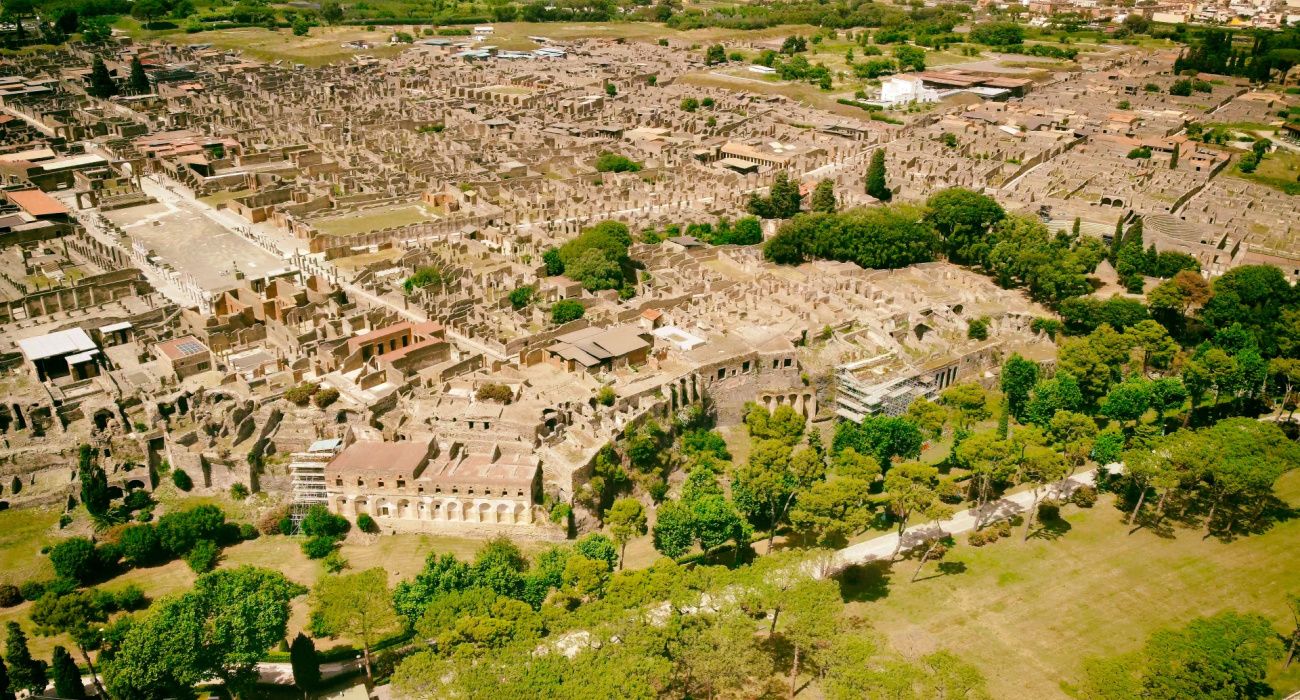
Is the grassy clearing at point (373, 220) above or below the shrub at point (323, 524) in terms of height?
above

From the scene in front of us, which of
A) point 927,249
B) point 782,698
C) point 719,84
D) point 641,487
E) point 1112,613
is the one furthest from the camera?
point 719,84

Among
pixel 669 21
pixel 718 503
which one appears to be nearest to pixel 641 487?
pixel 718 503

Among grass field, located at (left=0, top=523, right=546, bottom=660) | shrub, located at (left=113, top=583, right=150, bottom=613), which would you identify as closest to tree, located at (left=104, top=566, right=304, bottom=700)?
grass field, located at (left=0, top=523, right=546, bottom=660)

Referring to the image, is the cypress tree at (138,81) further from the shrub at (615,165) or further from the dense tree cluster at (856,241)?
the dense tree cluster at (856,241)

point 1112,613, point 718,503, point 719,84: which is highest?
point 719,84

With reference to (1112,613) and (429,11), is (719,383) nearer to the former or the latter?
(1112,613)


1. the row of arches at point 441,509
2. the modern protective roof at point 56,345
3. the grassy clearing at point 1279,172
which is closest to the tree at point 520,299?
the row of arches at point 441,509
